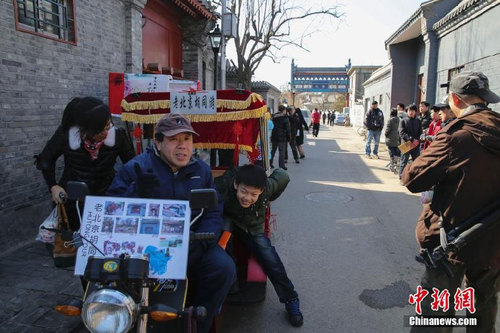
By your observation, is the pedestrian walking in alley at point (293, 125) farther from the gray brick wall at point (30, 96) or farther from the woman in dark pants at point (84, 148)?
the woman in dark pants at point (84, 148)

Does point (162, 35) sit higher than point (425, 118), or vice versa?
point (162, 35)

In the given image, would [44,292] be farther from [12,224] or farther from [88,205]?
[88,205]

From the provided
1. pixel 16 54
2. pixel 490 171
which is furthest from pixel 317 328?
pixel 16 54

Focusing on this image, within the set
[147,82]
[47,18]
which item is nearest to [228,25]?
[147,82]

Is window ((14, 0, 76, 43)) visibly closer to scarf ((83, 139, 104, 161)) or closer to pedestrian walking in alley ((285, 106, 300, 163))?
scarf ((83, 139, 104, 161))

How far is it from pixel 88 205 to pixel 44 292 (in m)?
1.97

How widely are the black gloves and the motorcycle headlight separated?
984 millimetres

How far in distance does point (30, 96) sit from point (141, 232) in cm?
386

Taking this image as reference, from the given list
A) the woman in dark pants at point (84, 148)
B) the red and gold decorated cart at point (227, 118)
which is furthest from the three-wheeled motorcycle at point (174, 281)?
the woman in dark pants at point (84, 148)

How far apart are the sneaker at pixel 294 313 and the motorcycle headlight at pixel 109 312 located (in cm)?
193

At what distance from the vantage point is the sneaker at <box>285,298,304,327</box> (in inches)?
135

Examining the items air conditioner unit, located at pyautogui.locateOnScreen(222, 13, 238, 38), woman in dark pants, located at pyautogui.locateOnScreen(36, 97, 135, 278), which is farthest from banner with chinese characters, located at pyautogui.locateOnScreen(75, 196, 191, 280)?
air conditioner unit, located at pyautogui.locateOnScreen(222, 13, 238, 38)

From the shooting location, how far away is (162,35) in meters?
10.3

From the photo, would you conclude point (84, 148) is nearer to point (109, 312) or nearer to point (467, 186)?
point (109, 312)
